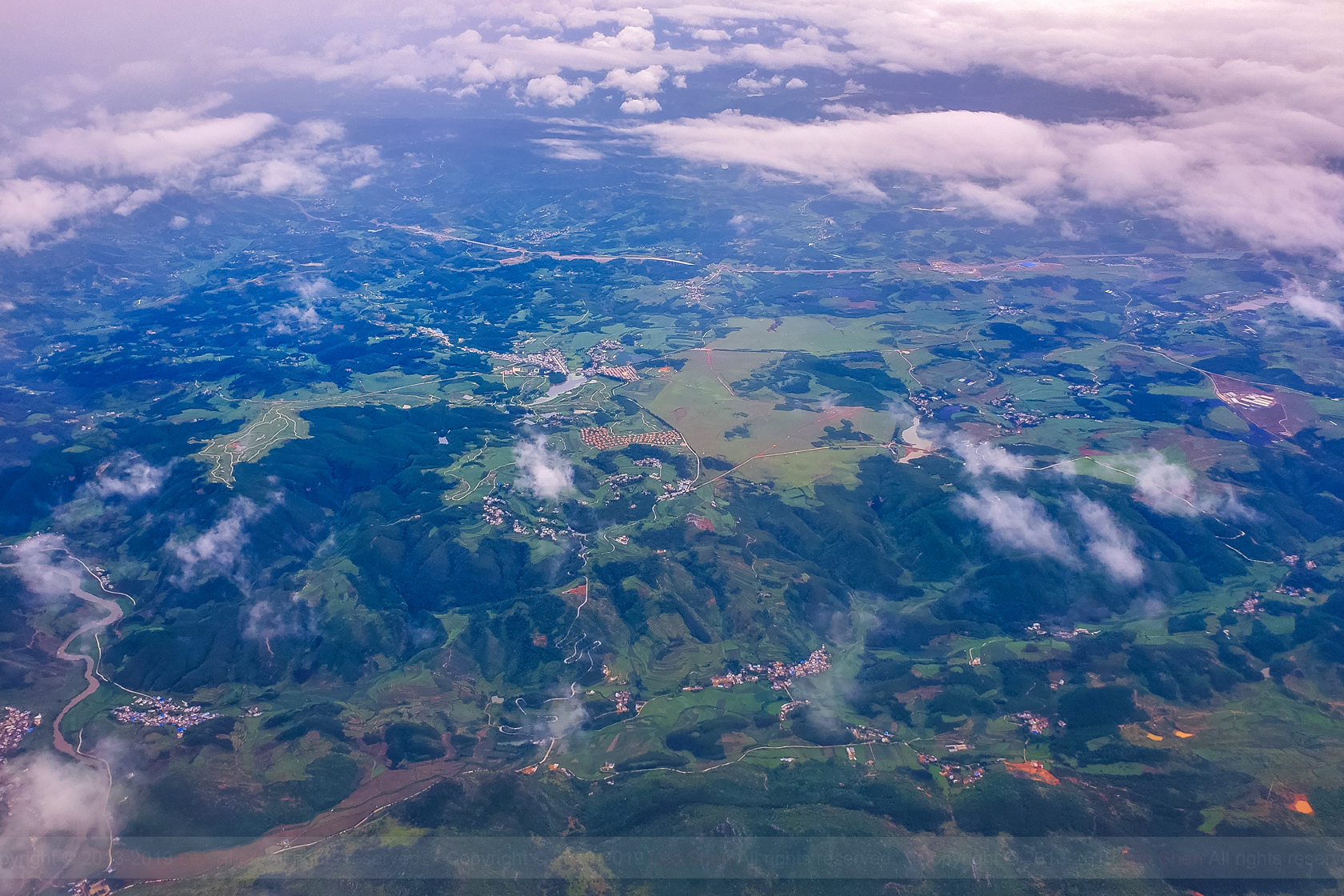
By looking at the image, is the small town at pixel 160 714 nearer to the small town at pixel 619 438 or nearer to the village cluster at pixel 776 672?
the village cluster at pixel 776 672

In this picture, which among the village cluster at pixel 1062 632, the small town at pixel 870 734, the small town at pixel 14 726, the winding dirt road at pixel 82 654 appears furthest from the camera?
the village cluster at pixel 1062 632

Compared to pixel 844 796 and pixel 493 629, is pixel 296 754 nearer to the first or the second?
pixel 493 629

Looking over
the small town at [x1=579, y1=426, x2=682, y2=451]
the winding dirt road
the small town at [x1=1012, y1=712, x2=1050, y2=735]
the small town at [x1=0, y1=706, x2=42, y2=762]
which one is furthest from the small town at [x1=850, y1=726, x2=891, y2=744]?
the small town at [x1=0, y1=706, x2=42, y2=762]

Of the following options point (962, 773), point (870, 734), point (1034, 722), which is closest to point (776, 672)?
point (870, 734)

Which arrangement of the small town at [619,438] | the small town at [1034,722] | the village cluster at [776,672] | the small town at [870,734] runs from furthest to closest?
the small town at [619,438] → the village cluster at [776,672] → the small town at [1034,722] → the small town at [870,734]

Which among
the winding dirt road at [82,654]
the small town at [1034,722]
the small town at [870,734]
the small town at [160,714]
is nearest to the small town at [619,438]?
the small town at [870,734]

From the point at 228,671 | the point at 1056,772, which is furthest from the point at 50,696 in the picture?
the point at 1056,772

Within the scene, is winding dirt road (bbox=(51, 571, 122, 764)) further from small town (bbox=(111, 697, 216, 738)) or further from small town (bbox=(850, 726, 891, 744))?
small town (bbox=(850, 726, 891, 744))
